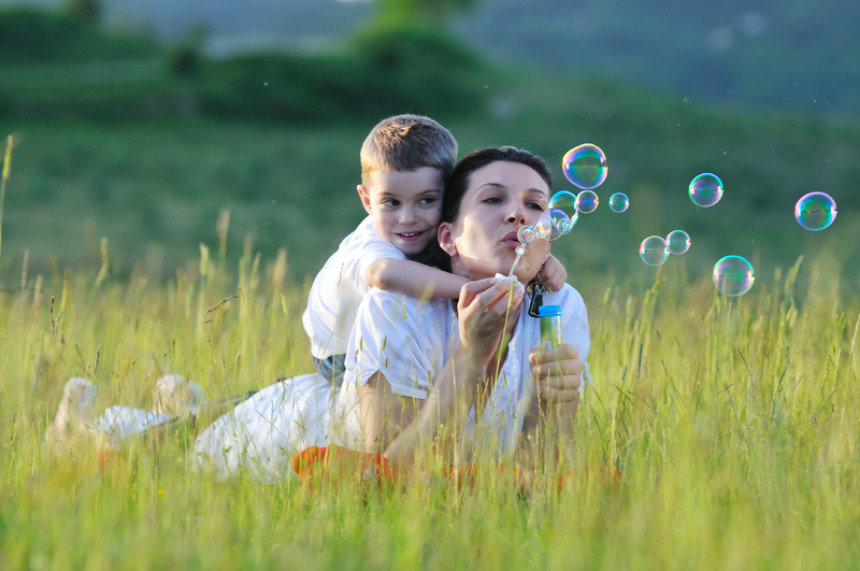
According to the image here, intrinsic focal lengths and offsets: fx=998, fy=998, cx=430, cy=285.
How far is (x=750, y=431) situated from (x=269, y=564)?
1753 millimetres

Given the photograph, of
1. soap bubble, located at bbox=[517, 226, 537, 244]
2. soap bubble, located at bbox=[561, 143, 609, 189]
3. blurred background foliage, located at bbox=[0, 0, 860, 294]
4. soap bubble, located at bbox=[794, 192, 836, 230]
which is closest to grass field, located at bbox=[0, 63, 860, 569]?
soap bubble, located at bbox=[794, 192, 836, 230]

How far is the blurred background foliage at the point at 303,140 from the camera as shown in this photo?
655 inches

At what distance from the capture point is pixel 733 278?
167 inches

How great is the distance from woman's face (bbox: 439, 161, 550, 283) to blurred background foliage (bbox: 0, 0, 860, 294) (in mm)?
6042

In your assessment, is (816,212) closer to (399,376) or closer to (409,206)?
(409,206)

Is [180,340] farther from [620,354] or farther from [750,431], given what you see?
[750,431]

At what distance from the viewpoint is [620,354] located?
16.6 ft

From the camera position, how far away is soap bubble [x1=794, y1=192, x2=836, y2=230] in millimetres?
4473

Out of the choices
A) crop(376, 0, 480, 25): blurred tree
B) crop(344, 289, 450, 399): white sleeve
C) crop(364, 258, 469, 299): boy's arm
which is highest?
crop(376, 0, 480, 25): blurred tree

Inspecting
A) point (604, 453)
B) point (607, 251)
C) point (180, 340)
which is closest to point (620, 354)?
point (604, 453)

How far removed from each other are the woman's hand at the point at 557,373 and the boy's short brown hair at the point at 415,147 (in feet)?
3.81

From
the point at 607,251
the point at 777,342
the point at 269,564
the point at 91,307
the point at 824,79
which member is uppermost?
the point at 824,79

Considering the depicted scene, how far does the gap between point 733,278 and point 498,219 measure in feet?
4.07

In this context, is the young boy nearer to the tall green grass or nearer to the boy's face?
the boy's face
